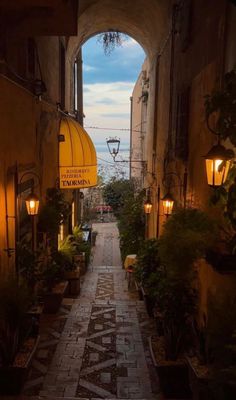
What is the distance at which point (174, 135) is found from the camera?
8742 mm

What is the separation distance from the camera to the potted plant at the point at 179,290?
211 inches

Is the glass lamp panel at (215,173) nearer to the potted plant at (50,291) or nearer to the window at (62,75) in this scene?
the potted plant at (50,291)

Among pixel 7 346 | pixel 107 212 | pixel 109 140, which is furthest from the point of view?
pixel 107 212

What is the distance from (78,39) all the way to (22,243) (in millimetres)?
10153

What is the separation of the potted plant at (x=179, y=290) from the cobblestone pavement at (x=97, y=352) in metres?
0.40

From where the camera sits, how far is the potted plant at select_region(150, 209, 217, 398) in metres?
5.35

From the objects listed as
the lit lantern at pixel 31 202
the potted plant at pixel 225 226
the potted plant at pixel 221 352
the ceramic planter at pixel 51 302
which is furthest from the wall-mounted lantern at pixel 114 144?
the potted plant at pixel 221 352

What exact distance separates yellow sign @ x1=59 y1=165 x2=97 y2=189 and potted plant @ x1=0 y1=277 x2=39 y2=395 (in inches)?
229

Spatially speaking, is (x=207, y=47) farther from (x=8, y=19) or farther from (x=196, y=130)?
(x=8, y=19)

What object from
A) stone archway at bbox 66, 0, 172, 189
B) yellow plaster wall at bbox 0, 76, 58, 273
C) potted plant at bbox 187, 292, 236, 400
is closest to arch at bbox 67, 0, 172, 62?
stone archway at bbox 66, 0, 172, 189

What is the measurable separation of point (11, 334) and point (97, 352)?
2097mm

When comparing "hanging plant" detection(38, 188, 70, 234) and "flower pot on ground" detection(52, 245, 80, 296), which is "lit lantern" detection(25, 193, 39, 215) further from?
"flower pot on ground" detection(52, 245, 80, 296)

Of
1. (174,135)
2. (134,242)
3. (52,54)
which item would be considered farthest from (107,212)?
(174,135)

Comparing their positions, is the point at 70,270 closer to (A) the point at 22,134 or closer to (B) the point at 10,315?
(A) the point at 22,134
